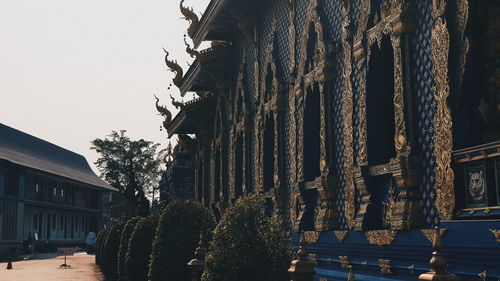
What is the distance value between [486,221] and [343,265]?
14.3 ft

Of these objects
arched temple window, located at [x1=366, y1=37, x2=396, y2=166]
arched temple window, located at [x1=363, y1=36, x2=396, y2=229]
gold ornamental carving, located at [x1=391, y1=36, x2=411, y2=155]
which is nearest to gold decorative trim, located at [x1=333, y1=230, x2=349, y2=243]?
arched temple window, located at [x1=363, y1=36, x2=396, y2=229]

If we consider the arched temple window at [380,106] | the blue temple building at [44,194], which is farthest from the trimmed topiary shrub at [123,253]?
the blue temple building at [44,194]

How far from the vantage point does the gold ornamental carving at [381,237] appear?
29.6ft

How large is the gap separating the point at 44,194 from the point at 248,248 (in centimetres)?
5011

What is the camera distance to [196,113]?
81.5ft

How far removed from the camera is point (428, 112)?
8.47 meters

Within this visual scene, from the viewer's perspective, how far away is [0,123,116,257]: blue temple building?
4778 cm

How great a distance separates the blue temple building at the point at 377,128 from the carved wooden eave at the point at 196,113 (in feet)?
19.2

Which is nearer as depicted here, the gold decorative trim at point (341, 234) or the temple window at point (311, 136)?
the gold decorative trim at point (341, 234)

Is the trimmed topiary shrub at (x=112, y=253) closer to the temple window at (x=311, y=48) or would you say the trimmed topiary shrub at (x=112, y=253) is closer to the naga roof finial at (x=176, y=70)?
the naga roof finial at (x=176, y=70)

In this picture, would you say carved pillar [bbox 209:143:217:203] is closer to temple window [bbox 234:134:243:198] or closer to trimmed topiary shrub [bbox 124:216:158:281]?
temple window [bbox 234:134:243:198]

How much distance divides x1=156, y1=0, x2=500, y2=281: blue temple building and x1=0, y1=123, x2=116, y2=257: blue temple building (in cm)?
3078

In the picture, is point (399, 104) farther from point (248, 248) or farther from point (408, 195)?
point (248, 248)

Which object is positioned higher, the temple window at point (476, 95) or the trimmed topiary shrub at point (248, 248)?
the temple window at point (476, 95)
